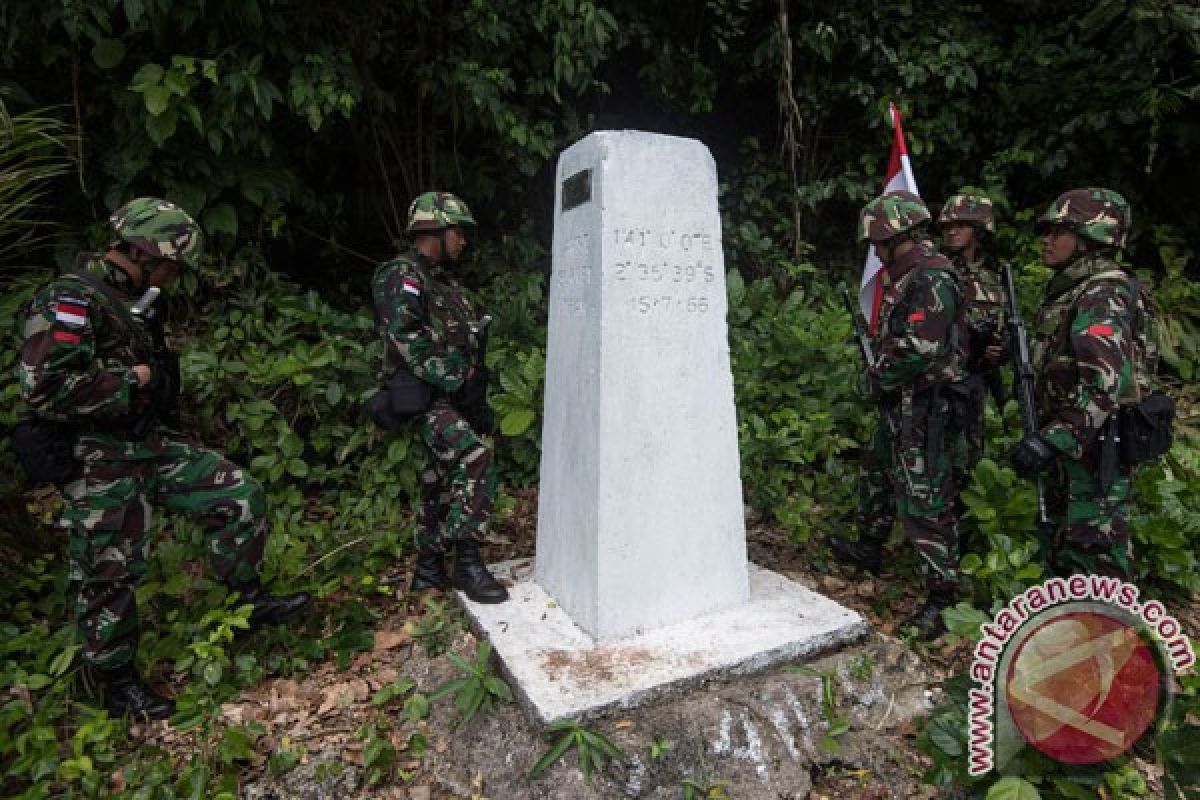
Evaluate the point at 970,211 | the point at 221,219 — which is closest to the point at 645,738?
the point at 970,211

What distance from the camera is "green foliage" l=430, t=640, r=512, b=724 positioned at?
9.09ft

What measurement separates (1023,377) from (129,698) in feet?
13.5

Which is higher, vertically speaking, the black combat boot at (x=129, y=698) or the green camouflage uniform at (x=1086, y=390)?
the green camouflage uniform at (x=1086, y=390)

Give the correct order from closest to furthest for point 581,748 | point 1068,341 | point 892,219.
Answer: point 581,748 → point 1068,341 → point 892,219

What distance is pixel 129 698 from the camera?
116 inches

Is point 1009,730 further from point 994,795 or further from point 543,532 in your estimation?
point 543,532

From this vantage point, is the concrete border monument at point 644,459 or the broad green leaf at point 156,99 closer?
the concrete border monument at point 644,459

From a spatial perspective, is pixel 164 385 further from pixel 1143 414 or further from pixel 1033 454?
pixel 1143 414

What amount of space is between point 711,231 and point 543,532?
159 cm

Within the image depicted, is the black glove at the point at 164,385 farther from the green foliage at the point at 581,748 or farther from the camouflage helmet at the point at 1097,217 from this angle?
the camouflage helmet at the point at 1097,217

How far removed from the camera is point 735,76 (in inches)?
297

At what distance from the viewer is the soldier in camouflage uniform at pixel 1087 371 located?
306cm

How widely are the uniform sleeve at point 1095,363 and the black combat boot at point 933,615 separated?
88cm

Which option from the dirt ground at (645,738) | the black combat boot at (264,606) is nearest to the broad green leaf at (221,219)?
the black combat boot at (264,606)
